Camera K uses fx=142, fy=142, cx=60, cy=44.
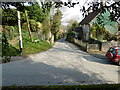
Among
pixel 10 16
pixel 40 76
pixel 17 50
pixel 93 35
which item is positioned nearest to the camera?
pixel 10 16

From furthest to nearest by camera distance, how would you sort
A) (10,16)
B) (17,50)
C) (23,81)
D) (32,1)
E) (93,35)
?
(93,35), (17,50), (23,81), (10,16), (32,1)

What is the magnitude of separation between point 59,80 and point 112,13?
589 cm

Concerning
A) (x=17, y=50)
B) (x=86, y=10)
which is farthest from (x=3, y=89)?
(x=17, y=50)

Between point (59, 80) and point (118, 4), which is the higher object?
point (118, 4)

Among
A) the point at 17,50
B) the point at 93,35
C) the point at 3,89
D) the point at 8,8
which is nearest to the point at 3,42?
the point at 8,8

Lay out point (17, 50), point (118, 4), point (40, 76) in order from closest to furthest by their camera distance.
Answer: point (118, 4)
point (40, 76)
point (17, 50)

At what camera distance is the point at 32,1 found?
118 inches

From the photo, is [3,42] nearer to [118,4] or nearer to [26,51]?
[118,4]

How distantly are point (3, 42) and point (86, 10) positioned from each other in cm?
194

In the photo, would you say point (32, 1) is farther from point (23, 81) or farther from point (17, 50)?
point (17, 50)

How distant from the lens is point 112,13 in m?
2.95

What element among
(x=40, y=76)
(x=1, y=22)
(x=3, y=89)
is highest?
(x=1, y=22)

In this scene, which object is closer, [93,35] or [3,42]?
[3,42]

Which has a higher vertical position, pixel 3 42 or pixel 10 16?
pixel 10 16
